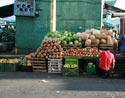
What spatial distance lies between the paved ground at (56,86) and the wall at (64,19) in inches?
221

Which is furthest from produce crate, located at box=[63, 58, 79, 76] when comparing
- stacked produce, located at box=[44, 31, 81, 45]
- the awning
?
the awning

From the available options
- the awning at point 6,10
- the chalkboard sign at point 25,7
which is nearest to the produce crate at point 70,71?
the chalkboard sign at point 25,7

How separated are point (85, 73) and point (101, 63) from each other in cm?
134

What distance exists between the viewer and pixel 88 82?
1655 centimetres

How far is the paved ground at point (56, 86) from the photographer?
13.3m

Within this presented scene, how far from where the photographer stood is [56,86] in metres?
15.3

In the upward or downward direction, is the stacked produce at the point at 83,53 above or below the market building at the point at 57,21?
below

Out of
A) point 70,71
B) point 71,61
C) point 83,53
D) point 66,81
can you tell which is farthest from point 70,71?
point 66,81

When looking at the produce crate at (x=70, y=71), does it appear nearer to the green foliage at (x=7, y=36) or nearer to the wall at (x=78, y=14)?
the wall at (x=78, y=14)

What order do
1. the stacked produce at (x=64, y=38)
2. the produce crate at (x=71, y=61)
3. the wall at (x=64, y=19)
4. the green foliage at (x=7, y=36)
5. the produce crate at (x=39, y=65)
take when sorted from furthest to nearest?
the green foliage at (x=7, y=36) < the wall at (x=64, y=19) < the stacked produce at (x=64, y=38) < the produce crate at (x=39, y=65) < the produce crate at (x=71, y=61)

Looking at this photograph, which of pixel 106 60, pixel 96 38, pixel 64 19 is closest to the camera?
pixel 106 60

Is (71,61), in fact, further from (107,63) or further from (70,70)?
(107,63)

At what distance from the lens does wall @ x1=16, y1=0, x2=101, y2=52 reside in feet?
79.7

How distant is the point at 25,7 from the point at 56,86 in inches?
379
